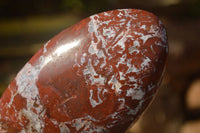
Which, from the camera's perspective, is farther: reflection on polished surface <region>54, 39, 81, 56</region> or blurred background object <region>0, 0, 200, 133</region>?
blurred background object <region>0, 0, 200, 133</region>

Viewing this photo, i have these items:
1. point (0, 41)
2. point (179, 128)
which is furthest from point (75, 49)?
point (0, 41)

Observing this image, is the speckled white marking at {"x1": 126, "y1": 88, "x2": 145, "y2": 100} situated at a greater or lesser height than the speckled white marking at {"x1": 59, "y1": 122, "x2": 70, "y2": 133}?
lesser

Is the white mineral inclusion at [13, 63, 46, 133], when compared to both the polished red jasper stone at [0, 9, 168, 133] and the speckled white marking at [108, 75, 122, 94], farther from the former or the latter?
the speckled white marking at [108, 75, 122, 94]

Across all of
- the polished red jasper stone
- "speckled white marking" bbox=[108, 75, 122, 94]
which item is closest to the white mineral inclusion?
the polished red jasper stone

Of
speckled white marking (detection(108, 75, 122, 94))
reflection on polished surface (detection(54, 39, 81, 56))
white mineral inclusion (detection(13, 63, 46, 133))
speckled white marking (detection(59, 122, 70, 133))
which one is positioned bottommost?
speckled white marking (detection(59, 122, 70, 133))

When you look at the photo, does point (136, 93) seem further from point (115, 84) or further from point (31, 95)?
point (31, 95)

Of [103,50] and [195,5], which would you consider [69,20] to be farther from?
[103,50]
